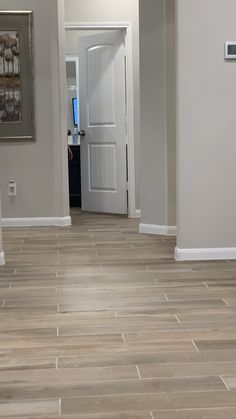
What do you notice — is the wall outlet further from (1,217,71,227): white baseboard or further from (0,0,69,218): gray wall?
(1,217,71,227): white baseboard

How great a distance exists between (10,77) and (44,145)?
744mm

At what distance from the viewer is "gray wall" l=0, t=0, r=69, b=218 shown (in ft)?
20.0

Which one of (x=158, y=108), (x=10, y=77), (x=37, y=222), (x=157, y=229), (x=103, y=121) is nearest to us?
(x=158, y=108)

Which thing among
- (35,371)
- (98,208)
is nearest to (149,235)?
(98,208)

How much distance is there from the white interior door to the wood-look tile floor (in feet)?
7.11

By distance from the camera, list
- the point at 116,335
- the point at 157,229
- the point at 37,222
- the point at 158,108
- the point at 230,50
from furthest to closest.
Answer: the point at 37,222 < the point at 157,229 < the point at 158,108 < the point at 230,50 < the point at 116,335

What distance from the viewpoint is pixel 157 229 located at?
5.59 m

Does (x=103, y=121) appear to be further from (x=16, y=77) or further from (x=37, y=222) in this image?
(x=37, y=222)

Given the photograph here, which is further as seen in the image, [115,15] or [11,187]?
[115,15]

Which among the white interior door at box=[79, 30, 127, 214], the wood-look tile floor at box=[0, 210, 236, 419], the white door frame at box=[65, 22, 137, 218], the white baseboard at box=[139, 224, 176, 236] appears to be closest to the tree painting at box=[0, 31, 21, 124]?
the white door frame at box=[65, 22, 137, 218]

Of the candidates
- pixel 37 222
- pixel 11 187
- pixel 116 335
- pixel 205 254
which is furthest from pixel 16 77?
pixel 116 335

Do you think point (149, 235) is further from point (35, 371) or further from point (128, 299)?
point (35, 371)

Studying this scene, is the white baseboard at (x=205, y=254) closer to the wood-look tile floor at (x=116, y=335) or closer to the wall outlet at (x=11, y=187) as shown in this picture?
the wood-look tile floor at (x=116, y=335)

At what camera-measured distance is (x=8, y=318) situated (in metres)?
3.15
